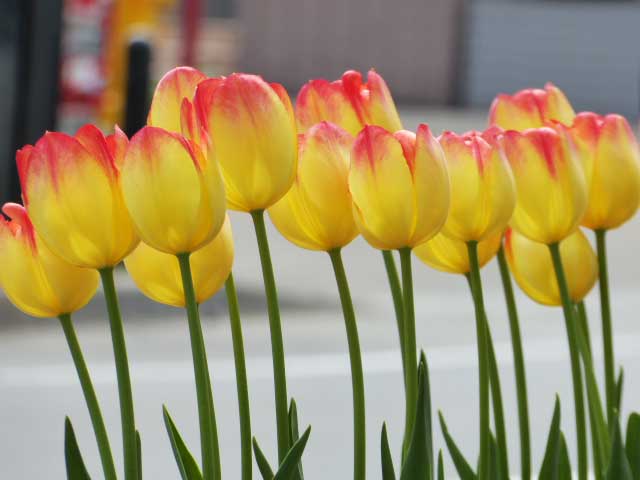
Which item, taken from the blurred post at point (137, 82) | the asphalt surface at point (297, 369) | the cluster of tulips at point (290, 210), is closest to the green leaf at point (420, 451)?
the cluster of tulips at point (290, 210)

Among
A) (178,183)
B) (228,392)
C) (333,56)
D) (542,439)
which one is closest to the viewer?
(178,183)

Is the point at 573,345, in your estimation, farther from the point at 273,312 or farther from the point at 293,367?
the point at 293,367

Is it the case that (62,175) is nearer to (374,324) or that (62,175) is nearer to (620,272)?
(374,324)

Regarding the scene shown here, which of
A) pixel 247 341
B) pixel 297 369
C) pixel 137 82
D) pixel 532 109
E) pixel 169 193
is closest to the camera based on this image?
pixel 169 193

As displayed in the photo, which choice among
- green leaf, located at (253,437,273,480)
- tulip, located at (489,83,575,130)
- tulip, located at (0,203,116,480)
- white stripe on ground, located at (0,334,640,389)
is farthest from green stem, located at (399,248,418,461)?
white stripe on ground, located at (0,334,640,389)

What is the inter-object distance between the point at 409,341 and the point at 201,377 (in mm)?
140

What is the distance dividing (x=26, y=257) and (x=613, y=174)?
1.44 ft

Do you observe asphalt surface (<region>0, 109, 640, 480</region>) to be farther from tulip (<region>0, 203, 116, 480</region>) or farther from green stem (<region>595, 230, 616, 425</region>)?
tulip (<region>0, 203, 116, 480</region>)

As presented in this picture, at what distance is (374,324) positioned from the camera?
271 inches

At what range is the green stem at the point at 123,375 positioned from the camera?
984 millimetres

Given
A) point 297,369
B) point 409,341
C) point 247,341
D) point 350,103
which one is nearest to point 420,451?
point 409,341

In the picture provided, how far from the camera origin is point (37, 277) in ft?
3.44

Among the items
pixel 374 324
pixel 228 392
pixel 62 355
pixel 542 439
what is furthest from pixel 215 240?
pixel 374 324

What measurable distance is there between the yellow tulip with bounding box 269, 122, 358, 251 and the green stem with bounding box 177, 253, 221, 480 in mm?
102
